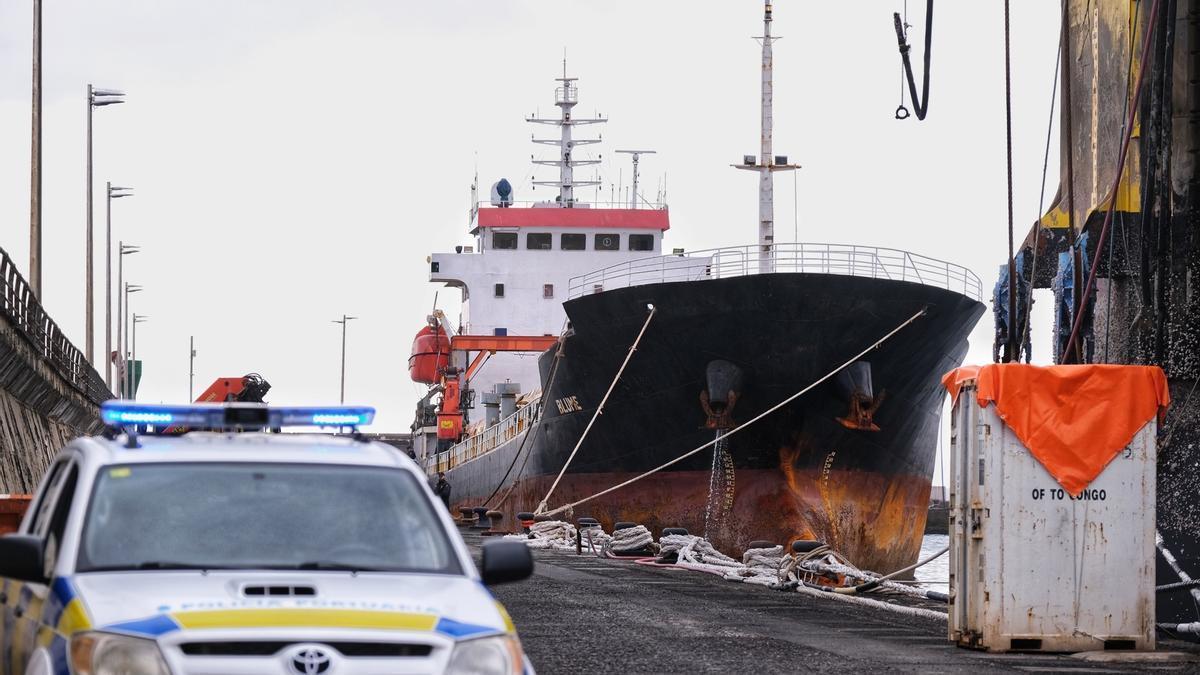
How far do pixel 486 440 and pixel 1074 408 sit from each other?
31.5 metres

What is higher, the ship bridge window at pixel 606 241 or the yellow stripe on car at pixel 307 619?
the ship bridge window at pixel 606 241

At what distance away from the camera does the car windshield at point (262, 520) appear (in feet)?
20.1

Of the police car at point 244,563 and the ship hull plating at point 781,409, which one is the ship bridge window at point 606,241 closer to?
the ship hull plating at point 781,409

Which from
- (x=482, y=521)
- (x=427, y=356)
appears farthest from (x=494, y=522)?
(x=427, y=356)

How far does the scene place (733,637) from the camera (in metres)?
12.1

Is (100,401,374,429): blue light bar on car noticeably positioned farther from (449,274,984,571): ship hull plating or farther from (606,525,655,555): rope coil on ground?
(449,274,984,571): ship hull plating

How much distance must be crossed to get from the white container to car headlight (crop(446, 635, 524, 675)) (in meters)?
6.05

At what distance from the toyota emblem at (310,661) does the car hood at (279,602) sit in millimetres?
105

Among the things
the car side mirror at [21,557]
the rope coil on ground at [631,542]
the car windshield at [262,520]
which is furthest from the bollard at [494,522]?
the car side mirror at [21,557]

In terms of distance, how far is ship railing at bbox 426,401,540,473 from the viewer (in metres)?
36.4

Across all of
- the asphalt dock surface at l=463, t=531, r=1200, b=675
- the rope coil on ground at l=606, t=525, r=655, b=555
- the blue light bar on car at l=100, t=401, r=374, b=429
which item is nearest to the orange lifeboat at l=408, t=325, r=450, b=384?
the rope coil on ground at l=606, t=525, r=655, b=555

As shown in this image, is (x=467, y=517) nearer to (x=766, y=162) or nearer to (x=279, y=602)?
(x=766, y=162)

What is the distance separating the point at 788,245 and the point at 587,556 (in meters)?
5.97

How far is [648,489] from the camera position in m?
28.9
